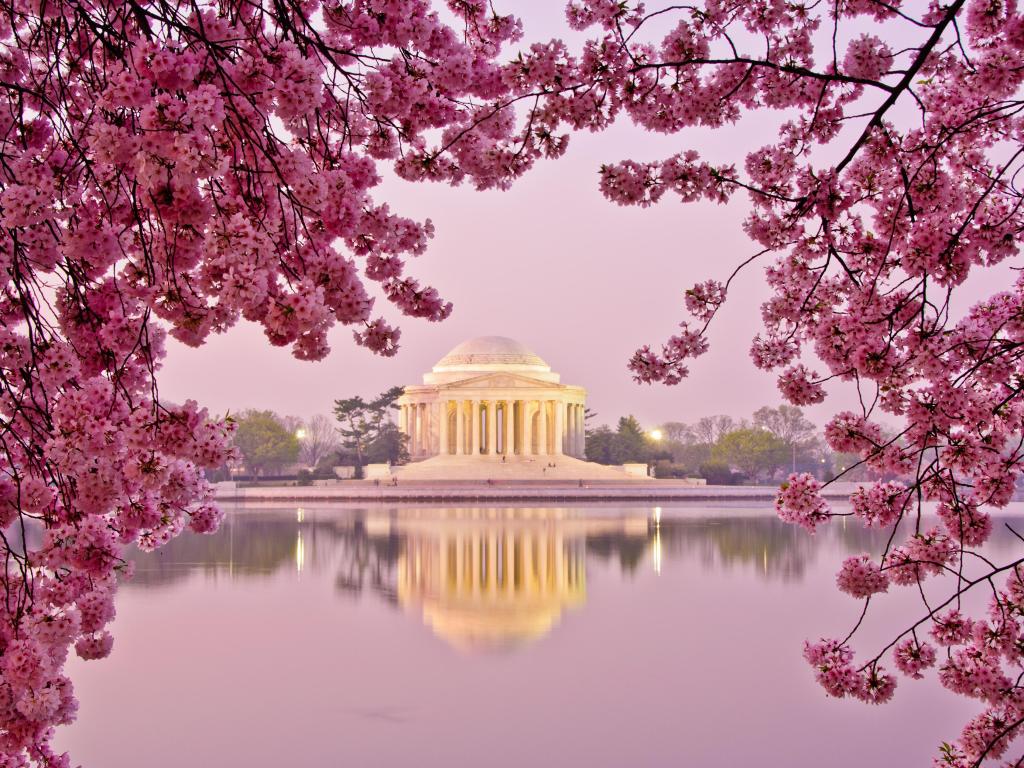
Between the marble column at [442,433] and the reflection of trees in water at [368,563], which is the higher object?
the marble column at [442,433]

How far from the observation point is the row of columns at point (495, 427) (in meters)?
87.1

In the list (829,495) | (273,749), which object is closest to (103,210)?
(273,749)

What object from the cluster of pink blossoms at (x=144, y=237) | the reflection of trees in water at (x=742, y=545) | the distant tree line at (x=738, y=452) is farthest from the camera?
the distant tree line at (x=738, y=452)

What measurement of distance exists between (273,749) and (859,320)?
7152 millimetres

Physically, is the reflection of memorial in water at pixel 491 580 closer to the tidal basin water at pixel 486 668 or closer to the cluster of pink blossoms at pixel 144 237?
the tidal basin water at pixel 486 668

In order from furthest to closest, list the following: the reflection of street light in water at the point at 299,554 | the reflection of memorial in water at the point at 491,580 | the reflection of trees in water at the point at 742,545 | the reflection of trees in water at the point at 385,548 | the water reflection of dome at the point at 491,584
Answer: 1. the reflection of trees in water at the point at 742,545
2. the reflection of street light in water at the point at 299,554
3. the reflection of trees in water at the point at 385,548
4. the reflection of memorial in water at the point at 491,580
5. the water reflection of dome at the point at 491,584

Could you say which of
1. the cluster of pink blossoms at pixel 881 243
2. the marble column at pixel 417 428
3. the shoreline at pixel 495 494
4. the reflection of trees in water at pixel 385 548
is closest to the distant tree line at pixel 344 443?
the marble column at pixel 417 428

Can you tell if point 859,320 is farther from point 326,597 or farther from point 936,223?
point 326,597

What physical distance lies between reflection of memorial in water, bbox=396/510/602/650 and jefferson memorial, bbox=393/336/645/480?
160 feet

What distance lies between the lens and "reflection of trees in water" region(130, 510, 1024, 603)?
2262 centimetres

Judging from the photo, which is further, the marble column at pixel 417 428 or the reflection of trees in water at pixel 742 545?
the marble column at pixel 417 428

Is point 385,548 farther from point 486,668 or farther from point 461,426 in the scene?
point 461,426

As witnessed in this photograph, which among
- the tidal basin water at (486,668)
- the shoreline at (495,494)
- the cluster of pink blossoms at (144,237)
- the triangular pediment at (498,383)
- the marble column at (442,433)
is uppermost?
the triangular pediment at (498,383)

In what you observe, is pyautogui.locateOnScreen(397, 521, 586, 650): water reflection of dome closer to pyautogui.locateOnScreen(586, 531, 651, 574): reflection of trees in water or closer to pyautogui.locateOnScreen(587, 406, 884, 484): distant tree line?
pyautogui.locateOnScreen(586, 531, 651, 574): reflection of trees in water
